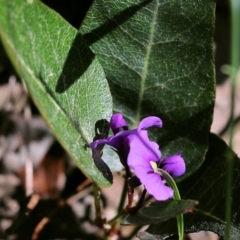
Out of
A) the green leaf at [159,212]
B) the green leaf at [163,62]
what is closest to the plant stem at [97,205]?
the green leaf at [159,212]

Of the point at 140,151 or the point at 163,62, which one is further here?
the point at 163,62

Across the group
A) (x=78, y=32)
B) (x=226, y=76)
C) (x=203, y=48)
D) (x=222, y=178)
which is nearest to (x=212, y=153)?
(x=222, y=178)

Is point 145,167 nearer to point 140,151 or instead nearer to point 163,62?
point 140,151

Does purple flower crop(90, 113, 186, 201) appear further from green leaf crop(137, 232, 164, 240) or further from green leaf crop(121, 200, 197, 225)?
green leaf crop(137, 232, 164, 240)

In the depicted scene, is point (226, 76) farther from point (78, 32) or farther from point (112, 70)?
point (78, 32)

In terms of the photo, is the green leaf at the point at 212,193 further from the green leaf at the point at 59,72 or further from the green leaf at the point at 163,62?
the green leaf at the point at 59,72

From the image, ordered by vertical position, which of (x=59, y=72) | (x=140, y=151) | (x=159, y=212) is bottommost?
(x=159, y=212)

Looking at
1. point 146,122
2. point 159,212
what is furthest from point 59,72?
point 159,212
